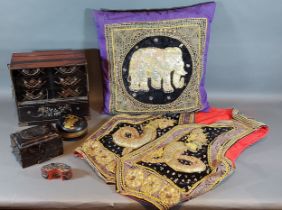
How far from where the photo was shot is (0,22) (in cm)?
175

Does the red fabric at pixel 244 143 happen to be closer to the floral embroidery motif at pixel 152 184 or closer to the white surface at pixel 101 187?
the white surface at pixel 101 187

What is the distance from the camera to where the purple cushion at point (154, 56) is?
64.3 inches

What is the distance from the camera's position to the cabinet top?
63.6 inches

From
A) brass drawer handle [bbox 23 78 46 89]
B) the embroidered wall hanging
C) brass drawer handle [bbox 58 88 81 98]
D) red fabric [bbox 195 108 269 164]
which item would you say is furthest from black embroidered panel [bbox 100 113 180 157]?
brass drawer handle [bbox 23 78 46 89]

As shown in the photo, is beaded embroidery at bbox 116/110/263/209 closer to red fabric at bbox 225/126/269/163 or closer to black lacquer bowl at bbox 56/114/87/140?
→ red fabric at bbox 225/126/269/163

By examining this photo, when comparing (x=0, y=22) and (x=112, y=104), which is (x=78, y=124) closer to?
(x=112, y=104)

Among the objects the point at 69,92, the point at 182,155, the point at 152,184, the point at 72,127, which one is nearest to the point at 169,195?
the point at 152,184

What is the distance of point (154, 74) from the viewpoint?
1.67 meters

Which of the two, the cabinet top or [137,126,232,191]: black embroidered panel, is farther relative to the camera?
the cabinet top

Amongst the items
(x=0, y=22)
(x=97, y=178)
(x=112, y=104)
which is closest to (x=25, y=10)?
(x=0, y=22)

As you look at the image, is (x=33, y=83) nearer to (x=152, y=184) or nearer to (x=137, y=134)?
(x=137, y=134)

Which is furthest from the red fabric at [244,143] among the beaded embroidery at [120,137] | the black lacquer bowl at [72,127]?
the black lacquer bowl at [72,127]

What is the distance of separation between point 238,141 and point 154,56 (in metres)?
0.45

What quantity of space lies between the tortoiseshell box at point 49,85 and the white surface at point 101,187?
16 cm
